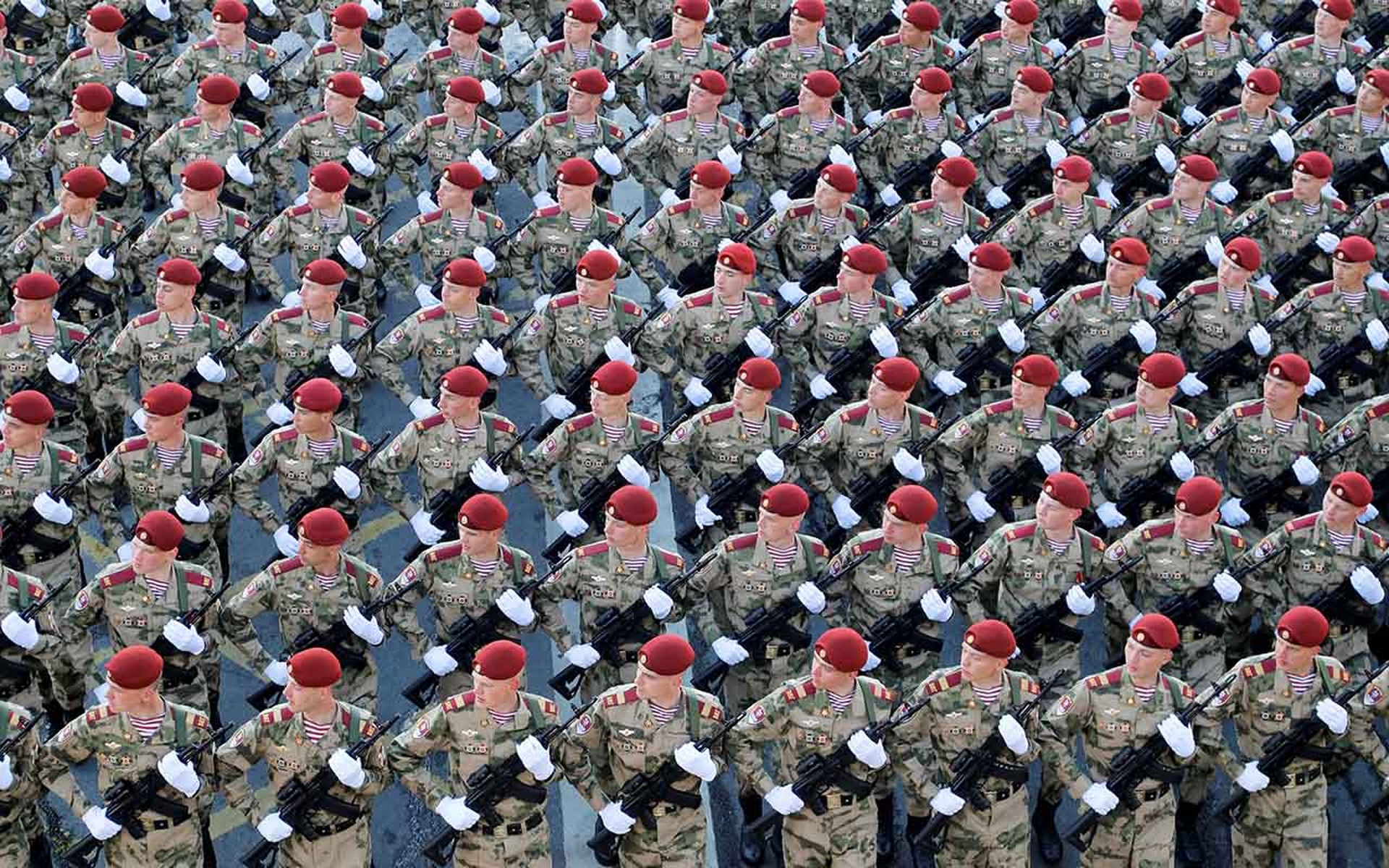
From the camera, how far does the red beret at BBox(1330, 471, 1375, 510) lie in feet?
49.4

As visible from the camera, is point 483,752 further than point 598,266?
No

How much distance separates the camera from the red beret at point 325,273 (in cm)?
1661

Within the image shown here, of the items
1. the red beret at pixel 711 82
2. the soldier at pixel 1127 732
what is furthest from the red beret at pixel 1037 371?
the red beret at pixel 711 82

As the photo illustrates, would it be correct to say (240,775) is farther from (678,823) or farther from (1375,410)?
(1375,410)

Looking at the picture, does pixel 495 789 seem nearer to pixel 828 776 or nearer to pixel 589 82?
pixel 828 776

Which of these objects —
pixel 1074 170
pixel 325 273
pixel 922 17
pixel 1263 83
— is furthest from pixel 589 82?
pixel 1263 83

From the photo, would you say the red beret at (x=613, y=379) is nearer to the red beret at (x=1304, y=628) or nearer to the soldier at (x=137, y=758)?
the soldier at (x=137, y=758)

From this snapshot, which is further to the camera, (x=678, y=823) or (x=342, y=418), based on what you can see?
(x=342, y=418)

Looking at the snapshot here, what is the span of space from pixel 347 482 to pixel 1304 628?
606cm

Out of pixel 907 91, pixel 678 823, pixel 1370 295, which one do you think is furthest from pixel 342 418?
pixel 1370 295

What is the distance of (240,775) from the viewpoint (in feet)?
43.7

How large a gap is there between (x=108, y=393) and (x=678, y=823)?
5.67 m

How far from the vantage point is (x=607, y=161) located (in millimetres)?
18922

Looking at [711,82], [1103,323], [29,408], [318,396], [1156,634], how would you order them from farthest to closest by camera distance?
[711,82] < [1103,323] < [318,396] < [29,408] < [1156,634]
